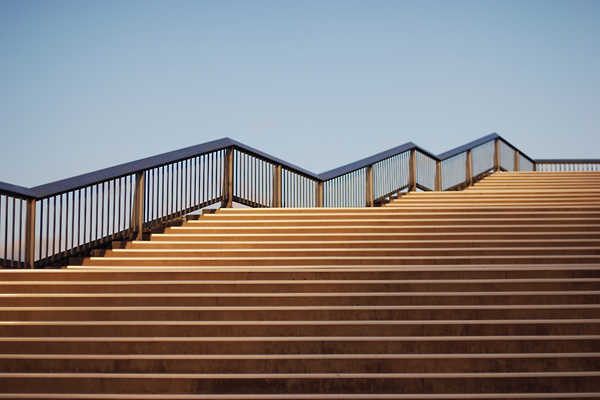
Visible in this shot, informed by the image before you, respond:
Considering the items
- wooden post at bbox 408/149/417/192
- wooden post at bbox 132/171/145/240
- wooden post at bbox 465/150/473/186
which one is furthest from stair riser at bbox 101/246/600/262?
wooden post at bbox 465/150/473/186

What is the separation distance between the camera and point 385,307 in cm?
614

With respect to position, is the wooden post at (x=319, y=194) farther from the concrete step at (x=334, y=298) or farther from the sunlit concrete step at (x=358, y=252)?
the concrete step at (x=334, y=298)

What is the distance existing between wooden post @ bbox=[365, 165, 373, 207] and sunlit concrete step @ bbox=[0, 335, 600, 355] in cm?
782

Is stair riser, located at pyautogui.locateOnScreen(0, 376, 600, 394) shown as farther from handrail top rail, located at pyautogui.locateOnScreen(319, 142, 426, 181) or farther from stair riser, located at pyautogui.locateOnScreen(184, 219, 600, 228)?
handrail top rail, located at pyautogui.locateOnScreen(319, 142, 426, 181)

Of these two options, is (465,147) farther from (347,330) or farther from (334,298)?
(347,330)

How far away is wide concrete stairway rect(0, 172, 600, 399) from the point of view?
17.2 ft

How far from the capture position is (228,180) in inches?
430

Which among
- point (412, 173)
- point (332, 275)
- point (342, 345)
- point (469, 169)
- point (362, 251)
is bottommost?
point (342, 345)

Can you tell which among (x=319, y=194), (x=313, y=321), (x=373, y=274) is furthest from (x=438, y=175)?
(x=313, y=321)

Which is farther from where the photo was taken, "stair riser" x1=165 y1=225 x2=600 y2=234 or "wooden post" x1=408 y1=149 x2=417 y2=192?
"wooden post" x1=408 y1=149 x2=417 y2=192

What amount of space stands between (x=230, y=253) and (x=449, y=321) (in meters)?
3.28

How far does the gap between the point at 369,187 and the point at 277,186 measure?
2.40 meters

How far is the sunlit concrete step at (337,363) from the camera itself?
5.40 m

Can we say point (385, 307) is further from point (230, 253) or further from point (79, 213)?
point (79, 213)
